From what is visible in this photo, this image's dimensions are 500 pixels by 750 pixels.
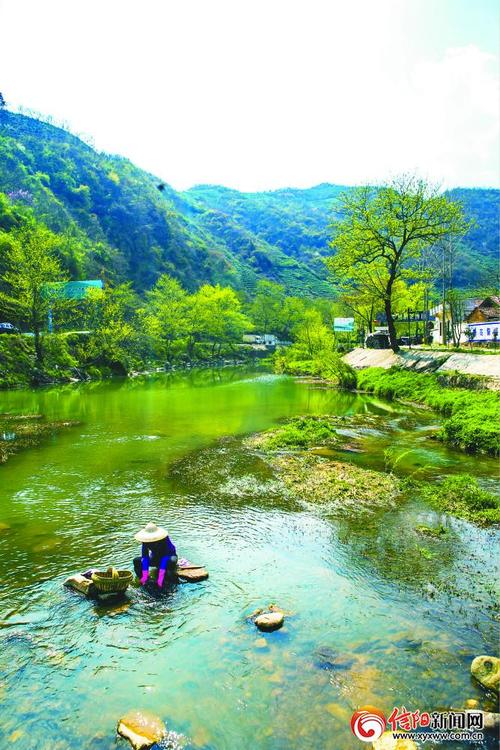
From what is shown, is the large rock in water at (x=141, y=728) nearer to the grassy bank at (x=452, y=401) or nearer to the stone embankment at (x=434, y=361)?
the grassy bank at (x=452, y=401)

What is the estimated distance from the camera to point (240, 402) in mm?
39375

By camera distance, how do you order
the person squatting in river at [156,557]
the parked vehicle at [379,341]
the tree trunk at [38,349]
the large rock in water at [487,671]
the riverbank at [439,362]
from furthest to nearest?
the parked vehicle at [379,341] → the tree trunk at [38,349] → the riverbank at [439,362] → the person squatting in river at [156,557] → the large rock in water at [487,671]

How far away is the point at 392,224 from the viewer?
43656mm

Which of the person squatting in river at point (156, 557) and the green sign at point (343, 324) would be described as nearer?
the person squatting in river at point (156, 557)

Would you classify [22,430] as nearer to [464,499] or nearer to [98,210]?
[464,499]

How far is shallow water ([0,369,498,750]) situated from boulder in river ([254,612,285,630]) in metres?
0.19

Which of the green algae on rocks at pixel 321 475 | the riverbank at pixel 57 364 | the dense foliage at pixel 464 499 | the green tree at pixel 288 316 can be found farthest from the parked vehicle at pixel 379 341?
the green tree at pixel 288 316

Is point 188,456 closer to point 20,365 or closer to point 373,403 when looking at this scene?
point 373,403

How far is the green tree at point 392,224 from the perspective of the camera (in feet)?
140

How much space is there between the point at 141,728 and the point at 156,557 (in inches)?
158

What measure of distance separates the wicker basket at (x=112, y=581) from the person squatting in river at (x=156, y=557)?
25.8 inches

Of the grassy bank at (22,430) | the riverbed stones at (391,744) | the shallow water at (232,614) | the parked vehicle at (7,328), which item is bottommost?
the shallow water at (232,614)

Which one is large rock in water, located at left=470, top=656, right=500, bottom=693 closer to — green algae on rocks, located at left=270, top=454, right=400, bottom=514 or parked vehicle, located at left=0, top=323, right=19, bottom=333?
green algae on rocks, located at left=270, top=454, right=400, bottom=514

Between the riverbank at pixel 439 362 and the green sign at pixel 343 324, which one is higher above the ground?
the green sign at pixel 343 324
